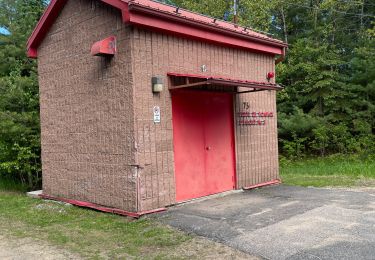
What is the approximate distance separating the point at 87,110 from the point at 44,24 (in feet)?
8.20

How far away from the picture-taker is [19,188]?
12477 mm

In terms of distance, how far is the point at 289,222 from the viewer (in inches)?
233

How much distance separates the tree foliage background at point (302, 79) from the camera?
11922 mm

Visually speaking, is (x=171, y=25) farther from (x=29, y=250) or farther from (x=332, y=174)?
(x=332, y=174)

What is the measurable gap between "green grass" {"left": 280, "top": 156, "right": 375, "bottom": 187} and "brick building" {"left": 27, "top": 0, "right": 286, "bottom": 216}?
125 centimetres

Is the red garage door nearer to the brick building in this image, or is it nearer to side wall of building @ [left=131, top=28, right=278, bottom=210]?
the brick building

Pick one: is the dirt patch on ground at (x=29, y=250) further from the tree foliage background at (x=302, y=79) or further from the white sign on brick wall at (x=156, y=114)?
the tree foliage background at (x=302, y=79)

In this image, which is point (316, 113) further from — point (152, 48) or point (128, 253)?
point (128, 253)

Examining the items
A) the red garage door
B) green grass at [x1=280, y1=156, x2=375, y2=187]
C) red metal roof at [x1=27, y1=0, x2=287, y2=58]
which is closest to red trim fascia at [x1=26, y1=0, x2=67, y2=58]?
red metal roof at [x1=27, y1=0, x2=287, y2=58]

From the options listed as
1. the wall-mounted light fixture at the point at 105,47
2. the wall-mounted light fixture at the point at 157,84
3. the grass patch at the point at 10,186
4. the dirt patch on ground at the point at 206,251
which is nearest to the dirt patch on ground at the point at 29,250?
the dirt patch on ground at the point at 206,251

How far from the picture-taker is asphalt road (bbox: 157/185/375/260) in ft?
15.6

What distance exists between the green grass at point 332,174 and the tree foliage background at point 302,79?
1052mm

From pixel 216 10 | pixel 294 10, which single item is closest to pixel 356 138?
pixel 294 10

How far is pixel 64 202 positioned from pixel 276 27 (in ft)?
62.4
